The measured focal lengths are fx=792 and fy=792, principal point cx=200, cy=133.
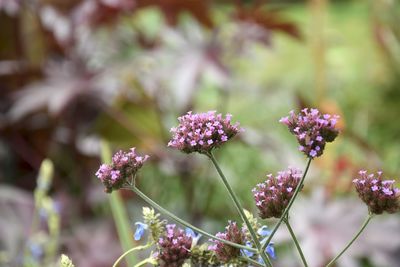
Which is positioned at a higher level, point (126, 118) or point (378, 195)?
point (126, 118)

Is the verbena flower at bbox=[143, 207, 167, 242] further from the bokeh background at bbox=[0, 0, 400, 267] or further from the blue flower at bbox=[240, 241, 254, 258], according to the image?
the bokeh background at bbox=[0, 0, 400, 267]

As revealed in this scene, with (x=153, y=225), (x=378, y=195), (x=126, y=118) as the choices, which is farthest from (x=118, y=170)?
(x=126, y=118)

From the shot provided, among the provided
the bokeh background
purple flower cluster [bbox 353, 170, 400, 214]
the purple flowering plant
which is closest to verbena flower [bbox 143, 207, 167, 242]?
the purple flowering plant

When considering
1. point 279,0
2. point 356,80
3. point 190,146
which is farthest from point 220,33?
point 279,0

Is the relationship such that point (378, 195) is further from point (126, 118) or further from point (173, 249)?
point (126, 118)

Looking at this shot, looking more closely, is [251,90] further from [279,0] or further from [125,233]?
[279,0]
